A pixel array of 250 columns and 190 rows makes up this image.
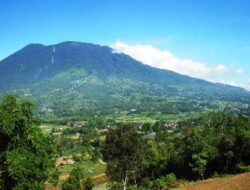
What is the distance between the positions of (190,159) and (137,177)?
12.2 metres

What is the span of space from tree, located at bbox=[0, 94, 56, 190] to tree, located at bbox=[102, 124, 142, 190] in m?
18.4

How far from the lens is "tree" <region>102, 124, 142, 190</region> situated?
167 feet

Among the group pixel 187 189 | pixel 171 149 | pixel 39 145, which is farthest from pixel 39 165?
pixel 171 149

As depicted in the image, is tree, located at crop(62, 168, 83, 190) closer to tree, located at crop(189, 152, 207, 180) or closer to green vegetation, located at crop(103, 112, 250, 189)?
green vegetation, located at crop(103, 112, 250, 189)

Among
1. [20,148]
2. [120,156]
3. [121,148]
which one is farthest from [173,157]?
[20,148]

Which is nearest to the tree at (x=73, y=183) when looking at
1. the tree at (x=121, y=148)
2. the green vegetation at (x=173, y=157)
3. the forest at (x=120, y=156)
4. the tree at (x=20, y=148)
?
the forest at (x=120, y=156)

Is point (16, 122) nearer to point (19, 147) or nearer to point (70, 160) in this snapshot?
point (19, 147)

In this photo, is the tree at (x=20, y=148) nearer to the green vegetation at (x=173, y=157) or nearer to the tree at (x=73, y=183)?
the green vegetation at (x=173, y=157)

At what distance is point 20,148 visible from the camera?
3189cm

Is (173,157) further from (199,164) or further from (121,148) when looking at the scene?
(121,148)

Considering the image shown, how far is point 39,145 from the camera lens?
32500 mm

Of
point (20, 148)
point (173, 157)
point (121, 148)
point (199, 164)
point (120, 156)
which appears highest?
point (20, 148)

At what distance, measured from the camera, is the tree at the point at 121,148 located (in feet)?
167

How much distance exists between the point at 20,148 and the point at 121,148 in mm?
21069
